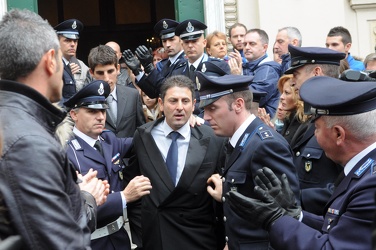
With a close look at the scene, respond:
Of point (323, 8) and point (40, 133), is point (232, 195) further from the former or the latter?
point (323, 8)

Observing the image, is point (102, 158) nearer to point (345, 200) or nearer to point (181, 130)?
point (181, 130)

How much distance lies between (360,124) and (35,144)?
1651mm

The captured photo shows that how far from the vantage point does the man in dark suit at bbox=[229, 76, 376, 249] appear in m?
3.64

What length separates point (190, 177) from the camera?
625cm

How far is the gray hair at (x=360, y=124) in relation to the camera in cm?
391

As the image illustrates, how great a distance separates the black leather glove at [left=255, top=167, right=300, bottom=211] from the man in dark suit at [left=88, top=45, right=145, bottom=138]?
363cm

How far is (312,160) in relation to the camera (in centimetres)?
549

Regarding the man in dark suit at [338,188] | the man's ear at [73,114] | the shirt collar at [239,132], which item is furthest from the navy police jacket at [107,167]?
the man in dark suit at [338,188]

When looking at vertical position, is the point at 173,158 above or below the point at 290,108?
below

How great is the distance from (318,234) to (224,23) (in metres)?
7.53

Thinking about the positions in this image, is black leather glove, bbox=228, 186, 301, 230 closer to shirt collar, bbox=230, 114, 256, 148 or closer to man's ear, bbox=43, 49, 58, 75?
shirt collar, bbox=230, 114, 256, 148

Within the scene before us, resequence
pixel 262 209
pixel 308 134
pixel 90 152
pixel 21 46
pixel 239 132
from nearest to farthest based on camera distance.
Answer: pixel 21 46 < pixel 262 209 < pixel 239 132 < pixel 308 134 < pixel 90 152

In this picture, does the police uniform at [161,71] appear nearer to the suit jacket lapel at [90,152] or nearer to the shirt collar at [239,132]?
the suit jacket lapel at [90,152]


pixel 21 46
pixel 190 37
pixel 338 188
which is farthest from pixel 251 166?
pixel 190 37
